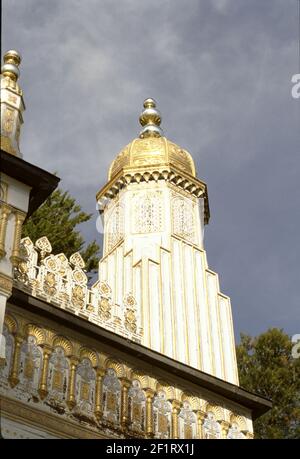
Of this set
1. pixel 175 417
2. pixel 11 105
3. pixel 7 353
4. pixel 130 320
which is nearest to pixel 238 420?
pixel 175 417

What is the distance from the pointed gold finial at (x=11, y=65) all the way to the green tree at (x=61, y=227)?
829 centimetres

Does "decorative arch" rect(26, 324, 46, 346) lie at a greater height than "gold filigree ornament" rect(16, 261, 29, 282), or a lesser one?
lesser

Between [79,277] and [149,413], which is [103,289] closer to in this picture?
[79,277]

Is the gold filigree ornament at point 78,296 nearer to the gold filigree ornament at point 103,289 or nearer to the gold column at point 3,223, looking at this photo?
the gold filigree ornament at point 103,289

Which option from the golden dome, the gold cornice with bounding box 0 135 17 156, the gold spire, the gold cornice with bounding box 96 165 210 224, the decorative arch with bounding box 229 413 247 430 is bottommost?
the decorative arch with bounding box 229 413 247 430

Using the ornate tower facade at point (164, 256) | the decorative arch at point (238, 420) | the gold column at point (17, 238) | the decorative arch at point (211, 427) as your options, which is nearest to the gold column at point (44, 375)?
the gold column at point (17, 238)

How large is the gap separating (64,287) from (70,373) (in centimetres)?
234

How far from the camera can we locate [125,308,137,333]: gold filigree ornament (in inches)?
690

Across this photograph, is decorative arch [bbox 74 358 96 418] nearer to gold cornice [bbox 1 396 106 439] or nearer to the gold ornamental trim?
gold cornice [bbox 1 396 106 439]

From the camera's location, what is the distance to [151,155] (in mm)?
23406

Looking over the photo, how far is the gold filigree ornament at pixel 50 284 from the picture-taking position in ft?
52.2

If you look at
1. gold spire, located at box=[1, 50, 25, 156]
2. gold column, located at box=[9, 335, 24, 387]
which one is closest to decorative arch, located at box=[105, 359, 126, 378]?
gold column, located at box=[9, 335, 24, 387]

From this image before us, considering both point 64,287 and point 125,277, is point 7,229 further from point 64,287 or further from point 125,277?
point 125,277

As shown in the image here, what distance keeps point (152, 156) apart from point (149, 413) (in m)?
9.95
